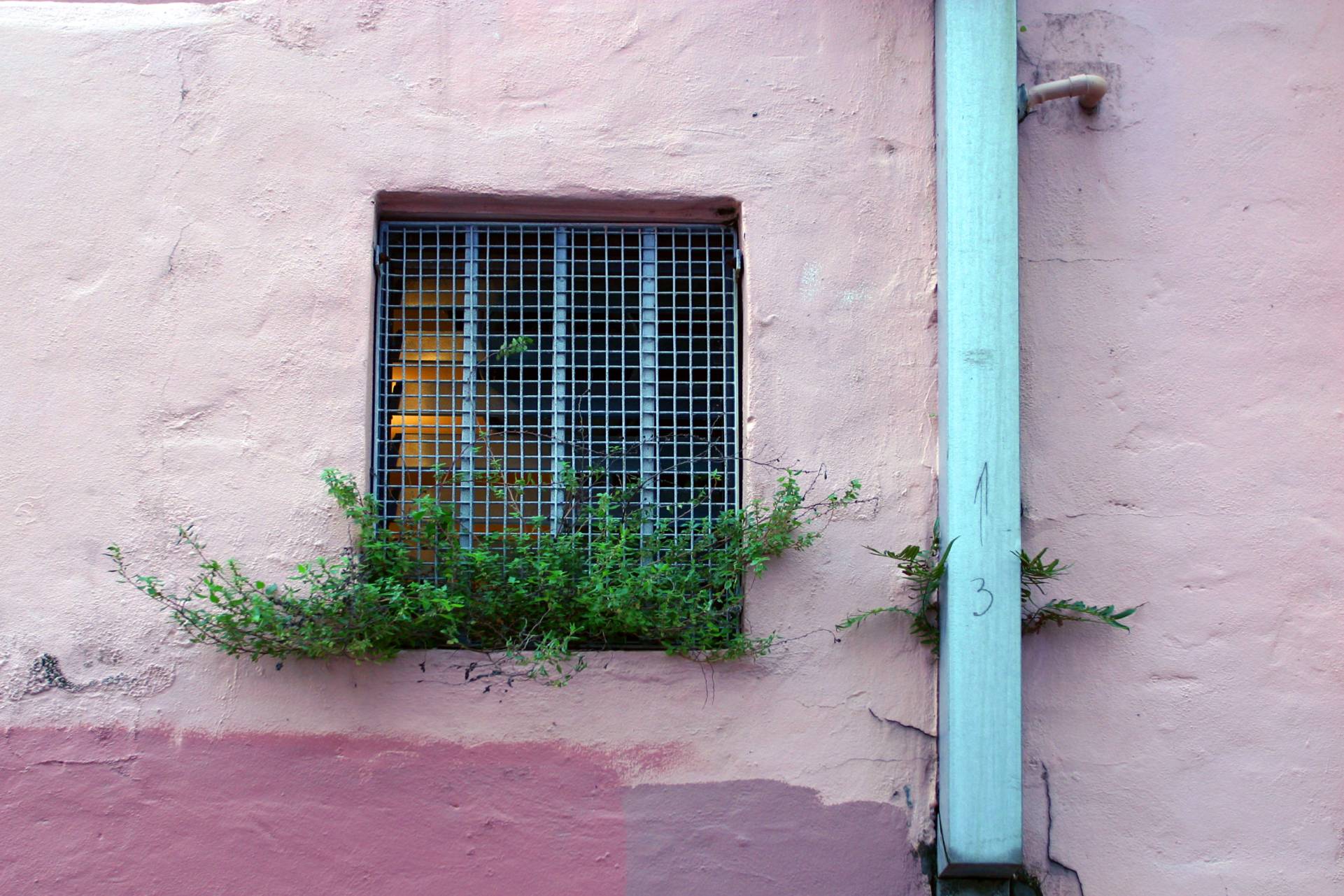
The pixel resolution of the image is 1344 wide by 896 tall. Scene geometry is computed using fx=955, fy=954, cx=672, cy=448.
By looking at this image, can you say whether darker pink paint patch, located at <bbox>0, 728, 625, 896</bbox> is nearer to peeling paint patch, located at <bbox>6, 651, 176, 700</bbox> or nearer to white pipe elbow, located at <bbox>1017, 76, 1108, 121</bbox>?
peeling paint patch, located at <bbox>6, 651, 176, 700</bbox>

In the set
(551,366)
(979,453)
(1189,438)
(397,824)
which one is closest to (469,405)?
(551,366)

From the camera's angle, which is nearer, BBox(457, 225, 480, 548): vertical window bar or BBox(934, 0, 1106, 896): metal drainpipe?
BBox(934, 0, 1106, 896): metal drainpipe

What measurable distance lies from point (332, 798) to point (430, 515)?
0.90m

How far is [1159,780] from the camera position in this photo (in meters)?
2.95

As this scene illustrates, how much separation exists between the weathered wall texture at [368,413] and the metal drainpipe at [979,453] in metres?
0.16

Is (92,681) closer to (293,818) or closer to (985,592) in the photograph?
(293,818)

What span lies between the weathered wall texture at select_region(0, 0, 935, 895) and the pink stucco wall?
0.04ft

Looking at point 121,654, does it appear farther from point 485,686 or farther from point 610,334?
point 610,334

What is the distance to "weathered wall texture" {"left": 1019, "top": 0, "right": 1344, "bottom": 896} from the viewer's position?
295 centimetres

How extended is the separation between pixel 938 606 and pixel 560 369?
1421 mm

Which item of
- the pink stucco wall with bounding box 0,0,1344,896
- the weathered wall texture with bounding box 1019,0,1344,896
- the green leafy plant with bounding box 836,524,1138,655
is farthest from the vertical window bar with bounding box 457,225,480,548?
the weathered wall texture with bounding box 1019,0,1344,896

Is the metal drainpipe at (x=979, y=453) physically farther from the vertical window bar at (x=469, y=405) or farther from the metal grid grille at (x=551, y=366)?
the vertical window bar at (x=469, y=405)

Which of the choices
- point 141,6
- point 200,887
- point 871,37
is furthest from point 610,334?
point 200,887

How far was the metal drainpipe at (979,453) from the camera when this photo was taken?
2789 millimetres
